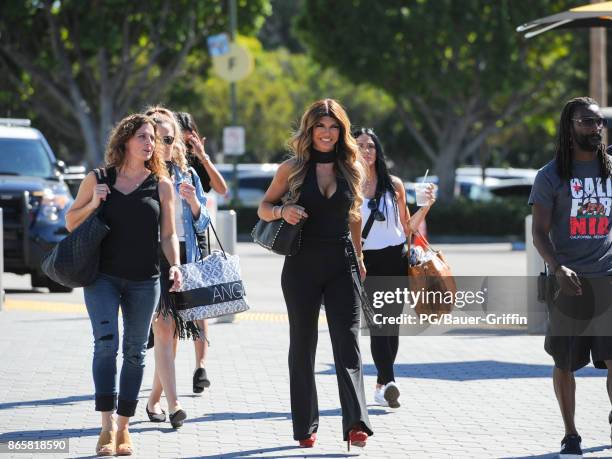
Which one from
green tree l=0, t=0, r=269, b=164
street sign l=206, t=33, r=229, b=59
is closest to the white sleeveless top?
street sign l=206, t=33, r=229, b=59

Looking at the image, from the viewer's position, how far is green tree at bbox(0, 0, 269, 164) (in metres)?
32.0

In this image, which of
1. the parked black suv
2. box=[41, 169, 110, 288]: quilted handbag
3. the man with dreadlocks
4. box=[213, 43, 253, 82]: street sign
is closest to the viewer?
box=[41, 169, 110, 288]: quilted handbag

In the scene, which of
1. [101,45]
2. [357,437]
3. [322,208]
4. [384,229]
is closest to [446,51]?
[101,45]

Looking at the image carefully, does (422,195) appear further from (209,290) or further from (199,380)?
(209,290)

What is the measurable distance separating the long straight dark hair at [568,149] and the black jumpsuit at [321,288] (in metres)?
1.09

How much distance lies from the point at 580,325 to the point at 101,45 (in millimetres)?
26370

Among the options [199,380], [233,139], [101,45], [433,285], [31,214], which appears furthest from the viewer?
[233,139]

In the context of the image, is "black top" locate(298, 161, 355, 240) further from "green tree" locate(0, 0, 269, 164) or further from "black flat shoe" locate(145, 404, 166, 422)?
"green tree" locate(0, 0, 269, 164)

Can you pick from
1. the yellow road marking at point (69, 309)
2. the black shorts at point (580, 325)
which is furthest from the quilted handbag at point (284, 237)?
the yellow road marking at point (69, 309)

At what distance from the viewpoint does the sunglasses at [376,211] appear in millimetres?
8414

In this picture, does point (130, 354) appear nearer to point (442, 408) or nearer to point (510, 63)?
point (442, 408)

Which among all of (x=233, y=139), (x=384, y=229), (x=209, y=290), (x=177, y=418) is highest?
(x=384, y=229)

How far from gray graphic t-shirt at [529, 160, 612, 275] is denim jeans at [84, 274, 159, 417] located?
6.77 feet

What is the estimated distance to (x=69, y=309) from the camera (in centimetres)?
1395
